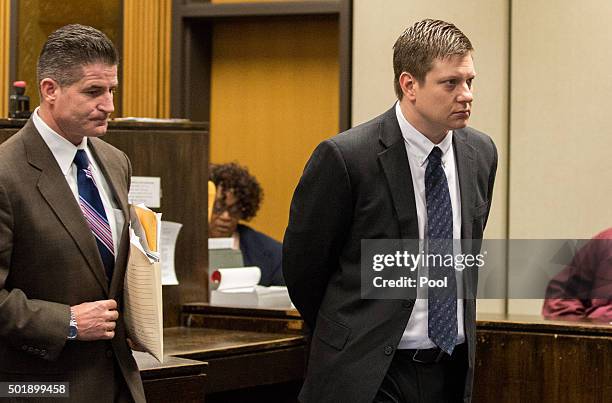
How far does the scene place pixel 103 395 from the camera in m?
2.49

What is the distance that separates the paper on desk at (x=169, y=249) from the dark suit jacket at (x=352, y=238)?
1.47 m

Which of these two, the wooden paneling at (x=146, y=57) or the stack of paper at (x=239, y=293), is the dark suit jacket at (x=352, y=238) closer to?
the stack of paper at (x=239, y=293)

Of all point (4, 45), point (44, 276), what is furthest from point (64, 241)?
point (4, 45)

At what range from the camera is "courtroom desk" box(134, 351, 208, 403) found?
320 cm

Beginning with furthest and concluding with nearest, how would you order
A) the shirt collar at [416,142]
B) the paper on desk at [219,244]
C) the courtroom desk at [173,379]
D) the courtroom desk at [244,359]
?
the paper on desk at [219,244], the courtroom desk at [244,359], the courtroom desk at [173,379], the shirt collar at [416,142]

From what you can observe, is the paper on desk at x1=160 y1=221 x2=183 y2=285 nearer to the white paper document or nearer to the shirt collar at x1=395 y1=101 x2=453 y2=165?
the white paper document

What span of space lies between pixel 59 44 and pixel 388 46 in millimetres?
3107

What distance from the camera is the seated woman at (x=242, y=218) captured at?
542 centimetres

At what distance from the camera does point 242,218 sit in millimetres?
5582

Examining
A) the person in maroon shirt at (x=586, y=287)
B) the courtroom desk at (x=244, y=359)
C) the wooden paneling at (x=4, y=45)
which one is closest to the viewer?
the courtroom desk at (x=244, y=359)

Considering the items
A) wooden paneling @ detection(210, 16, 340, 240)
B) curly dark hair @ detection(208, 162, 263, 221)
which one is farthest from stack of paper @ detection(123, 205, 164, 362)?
wooden paneling @ detection(210, 16, 340, 240)

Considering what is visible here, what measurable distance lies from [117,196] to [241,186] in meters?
2.97

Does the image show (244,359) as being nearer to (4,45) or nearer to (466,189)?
(466,189)

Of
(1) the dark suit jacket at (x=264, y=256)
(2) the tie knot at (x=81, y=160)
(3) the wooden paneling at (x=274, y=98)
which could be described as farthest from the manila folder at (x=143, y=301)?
(3) the wooden paneling at (x=274, y=98)
